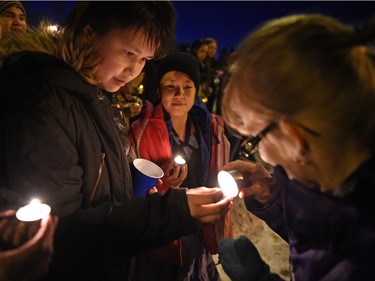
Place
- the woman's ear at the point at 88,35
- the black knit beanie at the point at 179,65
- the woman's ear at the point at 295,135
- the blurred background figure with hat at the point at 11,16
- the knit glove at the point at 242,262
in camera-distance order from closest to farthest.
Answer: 1. the woman's ear at the point at 295,135
2. the woman's ear at the point at 88,35
3. the knit glove at the point at 242,262
4. the black knit beanie at the point at 179,65
5. the blurred background figure with hat at the point at 11,16

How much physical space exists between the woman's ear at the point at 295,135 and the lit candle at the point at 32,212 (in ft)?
Result: 3.50

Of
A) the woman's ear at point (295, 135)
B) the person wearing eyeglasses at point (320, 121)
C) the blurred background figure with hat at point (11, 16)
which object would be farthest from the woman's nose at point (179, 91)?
the blurred background figure with hat at point (11, 16)

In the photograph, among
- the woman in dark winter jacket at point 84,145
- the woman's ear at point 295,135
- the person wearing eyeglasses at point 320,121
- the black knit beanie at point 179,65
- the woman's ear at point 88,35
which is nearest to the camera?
the person wearing eyeglasses at point 320,121

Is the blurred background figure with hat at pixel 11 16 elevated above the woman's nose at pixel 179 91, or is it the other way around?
the blurred background figure with hat at pixel 11 16

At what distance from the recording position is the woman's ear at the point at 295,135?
0.99 metres

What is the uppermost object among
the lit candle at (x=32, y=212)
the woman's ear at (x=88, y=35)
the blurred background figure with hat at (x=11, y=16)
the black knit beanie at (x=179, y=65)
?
the blurred background figure with hat at (x=11, y=16)

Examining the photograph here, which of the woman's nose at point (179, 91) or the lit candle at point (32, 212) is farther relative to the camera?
the woman's nose at point (179, 91)

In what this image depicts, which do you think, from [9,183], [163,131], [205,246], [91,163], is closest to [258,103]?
[91,163]

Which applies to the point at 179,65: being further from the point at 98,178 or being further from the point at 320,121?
the point at 320,121

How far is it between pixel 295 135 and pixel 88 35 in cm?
127

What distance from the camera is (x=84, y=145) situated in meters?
1.32

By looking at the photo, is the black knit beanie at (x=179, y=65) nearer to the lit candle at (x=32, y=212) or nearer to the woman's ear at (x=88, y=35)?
the woman's ear at (x=88, y=35)

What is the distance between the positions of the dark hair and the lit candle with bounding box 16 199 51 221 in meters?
0.96

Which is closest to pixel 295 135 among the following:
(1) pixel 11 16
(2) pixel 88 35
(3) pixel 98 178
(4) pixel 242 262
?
Answer: (3) pixel 98 178
